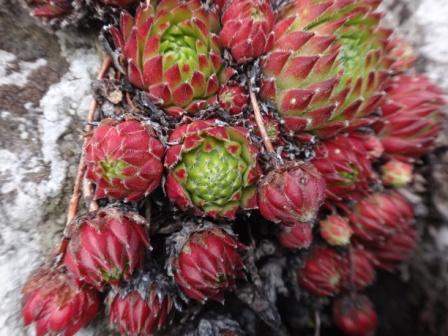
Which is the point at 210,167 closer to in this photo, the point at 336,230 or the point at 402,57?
the point at 336,230

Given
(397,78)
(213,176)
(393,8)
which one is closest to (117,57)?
A: (213,176)

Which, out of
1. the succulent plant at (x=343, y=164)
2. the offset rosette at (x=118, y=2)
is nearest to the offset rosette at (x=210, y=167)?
the succulent plant at (x=343, y=164)

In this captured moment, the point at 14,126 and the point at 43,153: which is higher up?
the point at 14,126

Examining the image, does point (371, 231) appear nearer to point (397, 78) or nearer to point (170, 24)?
point (397, 78)

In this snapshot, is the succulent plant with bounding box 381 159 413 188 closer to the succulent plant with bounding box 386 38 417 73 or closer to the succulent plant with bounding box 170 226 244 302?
the succulent plant with bounding box 386 38 417 73

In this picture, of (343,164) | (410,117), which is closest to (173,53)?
(343,164)

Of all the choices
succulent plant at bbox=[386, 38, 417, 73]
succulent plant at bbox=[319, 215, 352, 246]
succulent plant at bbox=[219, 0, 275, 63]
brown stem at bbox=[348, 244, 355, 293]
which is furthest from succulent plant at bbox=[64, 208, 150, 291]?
succulent plant at bbox=[386, 38, 417, 73]
